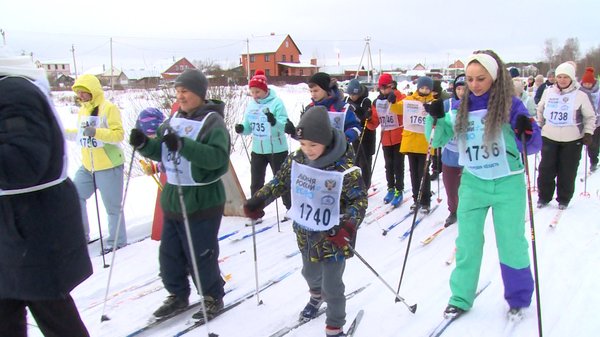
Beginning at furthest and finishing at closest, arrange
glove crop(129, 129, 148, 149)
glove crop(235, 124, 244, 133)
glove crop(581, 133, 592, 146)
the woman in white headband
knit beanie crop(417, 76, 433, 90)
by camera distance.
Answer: knit beanie crop(417, 76, 433, 90)
glove crop(581, 133, 592, 146)
glove crop(235, 124, 244, 133)
the woman in white headband
glove crop(129, 129, 148, 149)

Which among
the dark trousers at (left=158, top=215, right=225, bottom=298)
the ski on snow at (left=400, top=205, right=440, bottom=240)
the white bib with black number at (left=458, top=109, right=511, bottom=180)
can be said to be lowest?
the ski on snow at (left=400, top=205, right=440, bottom=240)

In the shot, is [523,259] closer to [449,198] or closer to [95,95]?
[449,198]

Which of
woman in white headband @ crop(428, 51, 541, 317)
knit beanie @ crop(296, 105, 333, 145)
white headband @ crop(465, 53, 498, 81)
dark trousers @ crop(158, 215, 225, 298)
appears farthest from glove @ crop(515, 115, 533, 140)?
dark trousers @ crop(158, 215, 225, 298)

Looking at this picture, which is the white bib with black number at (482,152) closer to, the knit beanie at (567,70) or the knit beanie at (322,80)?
the knit beanie at (322,80)

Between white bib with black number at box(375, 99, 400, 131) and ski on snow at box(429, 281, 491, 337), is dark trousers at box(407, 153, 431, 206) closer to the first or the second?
white bib with black number at box(375, 99, 400, 131)

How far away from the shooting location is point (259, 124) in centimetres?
586

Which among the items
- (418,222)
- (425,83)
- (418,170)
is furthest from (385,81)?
(418,222)

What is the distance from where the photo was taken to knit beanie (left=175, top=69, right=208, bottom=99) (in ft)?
11.1

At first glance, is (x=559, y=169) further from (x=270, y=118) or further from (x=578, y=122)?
(x=270, y=118)

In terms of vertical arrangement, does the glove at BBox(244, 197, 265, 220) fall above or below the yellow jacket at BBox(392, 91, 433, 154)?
below

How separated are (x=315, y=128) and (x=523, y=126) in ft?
4.96

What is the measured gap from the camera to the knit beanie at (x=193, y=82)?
3385mm

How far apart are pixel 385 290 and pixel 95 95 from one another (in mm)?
3797

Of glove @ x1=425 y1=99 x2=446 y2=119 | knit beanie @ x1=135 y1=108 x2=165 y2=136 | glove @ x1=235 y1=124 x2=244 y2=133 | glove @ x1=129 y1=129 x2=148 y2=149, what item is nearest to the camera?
glove @ x1=129 y1=129 x2=148 y2=149
